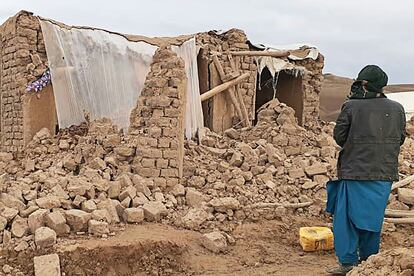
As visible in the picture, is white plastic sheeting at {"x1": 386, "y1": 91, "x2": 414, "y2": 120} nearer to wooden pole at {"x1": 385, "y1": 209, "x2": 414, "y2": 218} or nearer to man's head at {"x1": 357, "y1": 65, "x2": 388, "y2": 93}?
wooden pole at {"x1": 385, "y1": 209, "x2": 414, "y2": 218}

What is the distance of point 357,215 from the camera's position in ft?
12.4

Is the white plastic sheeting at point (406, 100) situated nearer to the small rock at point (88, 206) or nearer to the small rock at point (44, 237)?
the small rock at point (88, 206)

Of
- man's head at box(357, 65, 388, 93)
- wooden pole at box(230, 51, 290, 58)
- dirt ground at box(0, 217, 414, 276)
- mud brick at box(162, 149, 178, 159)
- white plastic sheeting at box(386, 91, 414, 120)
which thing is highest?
wooden pole at box(230, 51, 290, 58)

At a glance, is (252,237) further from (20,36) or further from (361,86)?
(20,36)

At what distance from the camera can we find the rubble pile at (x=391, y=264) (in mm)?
2920

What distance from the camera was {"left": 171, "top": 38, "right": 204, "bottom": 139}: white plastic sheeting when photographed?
7.45 meters

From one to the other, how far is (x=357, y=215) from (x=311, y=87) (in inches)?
268

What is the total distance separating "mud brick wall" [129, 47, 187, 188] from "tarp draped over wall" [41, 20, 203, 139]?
51.4 inches

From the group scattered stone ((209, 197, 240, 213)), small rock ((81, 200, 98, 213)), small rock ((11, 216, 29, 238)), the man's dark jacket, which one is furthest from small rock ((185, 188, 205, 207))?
the man's dark jacket

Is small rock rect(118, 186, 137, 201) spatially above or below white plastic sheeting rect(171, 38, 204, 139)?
below

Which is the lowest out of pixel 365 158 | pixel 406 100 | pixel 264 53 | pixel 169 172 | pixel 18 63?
pixel 169 172

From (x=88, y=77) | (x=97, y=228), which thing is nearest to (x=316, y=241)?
(x=97, y=228)

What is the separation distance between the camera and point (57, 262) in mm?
4141

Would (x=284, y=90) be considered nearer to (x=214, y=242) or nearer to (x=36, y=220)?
(x=214, y=242)
